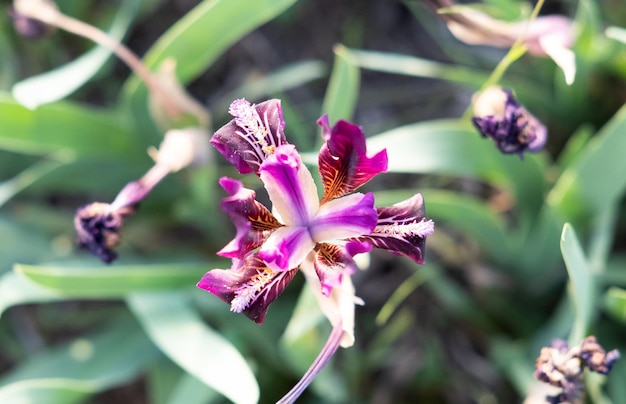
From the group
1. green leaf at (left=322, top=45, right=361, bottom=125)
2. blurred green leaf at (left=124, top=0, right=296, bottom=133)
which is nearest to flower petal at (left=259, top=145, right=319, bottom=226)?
green leaf at (left=322, top=45, right=361, bottom=125)

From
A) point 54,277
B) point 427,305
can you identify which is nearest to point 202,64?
point 54,277

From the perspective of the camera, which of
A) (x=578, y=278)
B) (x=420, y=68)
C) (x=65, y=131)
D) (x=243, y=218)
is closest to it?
(x=243, y=218)

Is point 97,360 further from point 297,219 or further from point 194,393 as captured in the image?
point 297,219

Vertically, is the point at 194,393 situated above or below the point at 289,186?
below

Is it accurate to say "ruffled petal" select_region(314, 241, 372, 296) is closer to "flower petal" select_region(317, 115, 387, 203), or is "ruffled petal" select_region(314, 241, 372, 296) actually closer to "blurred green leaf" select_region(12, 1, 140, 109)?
"flower petal" select_region(317, 115, 387, 203)

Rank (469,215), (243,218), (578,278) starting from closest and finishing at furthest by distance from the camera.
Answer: (243,218), (578,278), (469,215)

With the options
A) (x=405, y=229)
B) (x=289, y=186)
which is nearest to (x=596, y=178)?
(x=405, y=229)

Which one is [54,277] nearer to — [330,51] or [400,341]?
[400,341]
